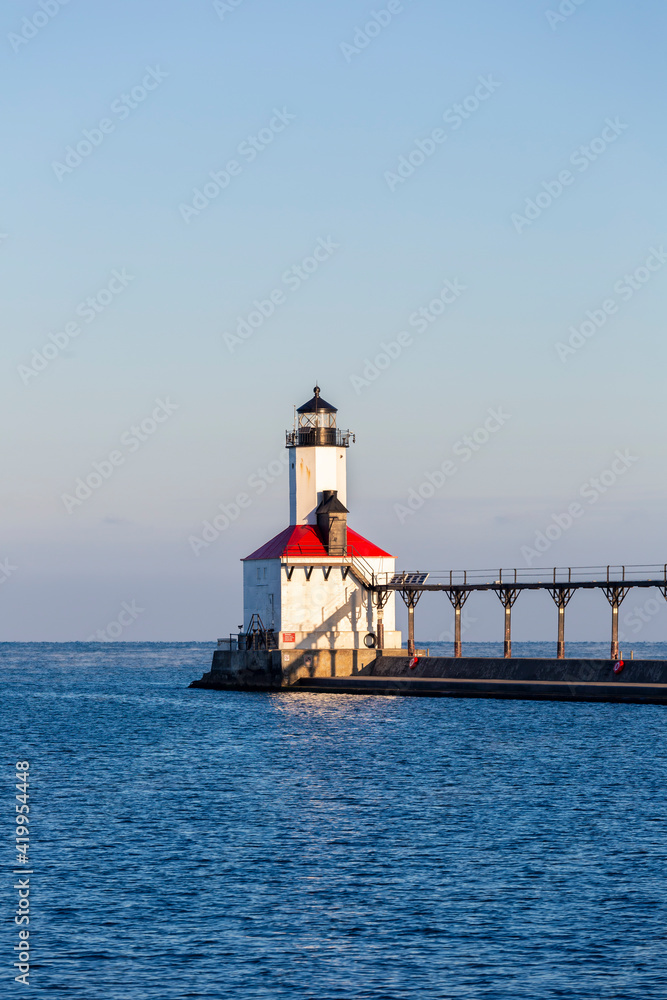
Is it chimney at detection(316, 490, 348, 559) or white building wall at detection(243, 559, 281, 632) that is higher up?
chimney at detection(316, 490, 348, 559)

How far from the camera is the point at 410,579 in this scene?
71.2 m

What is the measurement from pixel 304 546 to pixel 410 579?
6.24 m

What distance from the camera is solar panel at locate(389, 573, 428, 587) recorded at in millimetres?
70812

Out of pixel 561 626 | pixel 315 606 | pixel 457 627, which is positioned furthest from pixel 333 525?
pixel 561 626

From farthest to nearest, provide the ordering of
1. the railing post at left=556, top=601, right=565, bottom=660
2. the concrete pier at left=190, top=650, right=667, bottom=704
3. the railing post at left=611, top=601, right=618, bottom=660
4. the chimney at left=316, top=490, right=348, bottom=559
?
the chimney at left=316, top=490, right=348, bottom=559
the railing post at left=556, top=601, right=565, bottom=660
the railing post at left=611, top=601, right=618, bottom=660
the concrete pier at left=190, top=650, right=667, bottom=704

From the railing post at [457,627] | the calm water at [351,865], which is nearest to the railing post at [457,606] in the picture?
the railing post at [457,627]

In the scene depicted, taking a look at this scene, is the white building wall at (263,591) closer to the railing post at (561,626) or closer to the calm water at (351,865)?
the railing post at (561,626)

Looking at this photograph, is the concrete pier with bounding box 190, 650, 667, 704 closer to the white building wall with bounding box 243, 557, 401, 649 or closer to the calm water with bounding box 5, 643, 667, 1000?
the white building wall with bounding box 243, 557, 401, 649

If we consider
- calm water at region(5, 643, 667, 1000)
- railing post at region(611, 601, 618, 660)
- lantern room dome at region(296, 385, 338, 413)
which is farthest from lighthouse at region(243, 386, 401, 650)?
calm water at region(5, 643, 667, 1000)

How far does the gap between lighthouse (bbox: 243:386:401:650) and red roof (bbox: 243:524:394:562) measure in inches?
2.2

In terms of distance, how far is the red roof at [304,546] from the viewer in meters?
70.1

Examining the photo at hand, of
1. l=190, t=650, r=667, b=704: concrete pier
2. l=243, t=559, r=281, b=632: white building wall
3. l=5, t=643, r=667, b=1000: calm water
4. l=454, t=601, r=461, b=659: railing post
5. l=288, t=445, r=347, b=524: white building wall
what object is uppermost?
l=288, t=445, r=347, b=524: white building wall

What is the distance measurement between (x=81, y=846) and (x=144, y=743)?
2394 cm

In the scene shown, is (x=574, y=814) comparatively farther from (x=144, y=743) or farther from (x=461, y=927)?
(x=144, y=743)
